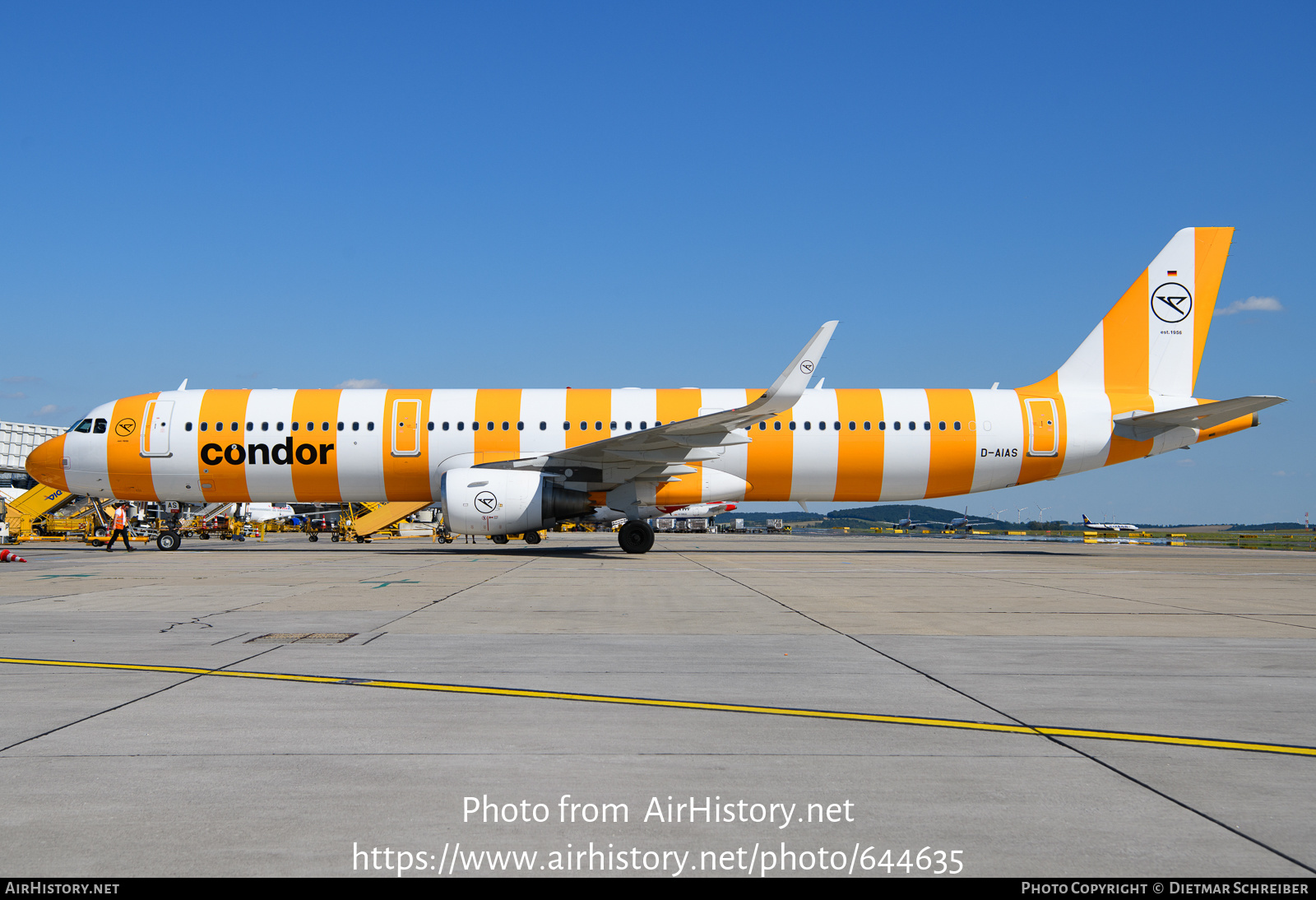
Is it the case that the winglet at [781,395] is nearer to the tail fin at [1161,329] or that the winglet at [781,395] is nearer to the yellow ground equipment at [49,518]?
the tail fin at [1161,329]

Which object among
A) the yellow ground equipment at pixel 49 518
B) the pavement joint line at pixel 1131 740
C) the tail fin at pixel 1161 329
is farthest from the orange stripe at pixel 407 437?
the pavement joint line at pixel 1131 740

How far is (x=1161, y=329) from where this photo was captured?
82.5ft

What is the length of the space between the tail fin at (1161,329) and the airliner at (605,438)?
2.15 ft

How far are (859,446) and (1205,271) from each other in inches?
455

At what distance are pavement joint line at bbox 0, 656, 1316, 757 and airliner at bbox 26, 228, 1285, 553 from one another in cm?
1598

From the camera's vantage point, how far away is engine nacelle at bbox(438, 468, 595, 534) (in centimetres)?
2134

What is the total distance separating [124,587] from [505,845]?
12.7 m

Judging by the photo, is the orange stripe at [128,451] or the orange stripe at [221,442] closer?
the orange stripe at [221,442]

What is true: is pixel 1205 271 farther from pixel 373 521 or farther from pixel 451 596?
pixel 373 521

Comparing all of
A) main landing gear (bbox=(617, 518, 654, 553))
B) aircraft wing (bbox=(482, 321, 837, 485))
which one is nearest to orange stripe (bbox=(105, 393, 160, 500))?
aircraft wing (bbox=(482, 321, 837, 485))

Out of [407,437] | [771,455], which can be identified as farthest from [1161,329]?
[407,437]

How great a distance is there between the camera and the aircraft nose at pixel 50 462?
24078 millimetres

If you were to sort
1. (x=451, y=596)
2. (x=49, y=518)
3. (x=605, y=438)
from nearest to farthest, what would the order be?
1. (x=451, y=596)
2. (x=605, y=438)
3. (x=49, y=518)
